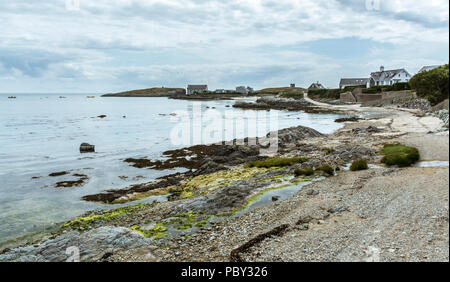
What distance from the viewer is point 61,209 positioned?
19.6m

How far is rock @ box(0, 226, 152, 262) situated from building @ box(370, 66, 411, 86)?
111m

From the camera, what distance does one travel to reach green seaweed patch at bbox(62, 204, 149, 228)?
1648cm

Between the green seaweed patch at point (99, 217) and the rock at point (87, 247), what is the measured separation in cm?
372

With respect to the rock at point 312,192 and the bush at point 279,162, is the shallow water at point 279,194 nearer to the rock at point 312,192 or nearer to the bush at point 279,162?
the rock at point 312,192

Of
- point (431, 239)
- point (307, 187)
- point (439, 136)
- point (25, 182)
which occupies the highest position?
point (439, 136)

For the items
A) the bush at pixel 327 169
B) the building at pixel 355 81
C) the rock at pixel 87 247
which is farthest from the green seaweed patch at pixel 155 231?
the building at pixel 355 81

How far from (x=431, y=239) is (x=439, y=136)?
2847 mm

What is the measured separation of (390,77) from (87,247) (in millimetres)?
120353

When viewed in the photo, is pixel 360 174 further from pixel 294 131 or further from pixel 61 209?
pixel 294 131

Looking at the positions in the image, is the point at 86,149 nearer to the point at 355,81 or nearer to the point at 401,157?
the point at 401,157

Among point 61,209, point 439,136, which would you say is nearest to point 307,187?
point 439,136

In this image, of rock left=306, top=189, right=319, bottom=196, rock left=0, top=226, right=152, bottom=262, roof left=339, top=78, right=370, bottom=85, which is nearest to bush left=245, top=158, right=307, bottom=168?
rock left=306, top=189, right=319, bottom=196
